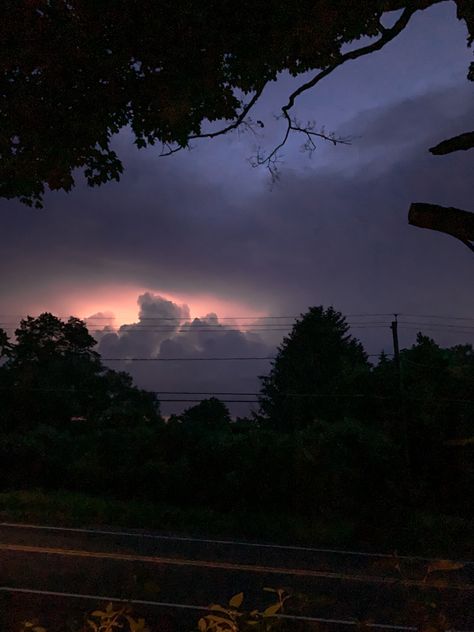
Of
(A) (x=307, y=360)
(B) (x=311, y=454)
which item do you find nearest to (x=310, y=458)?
(B) (x=311, y=454)

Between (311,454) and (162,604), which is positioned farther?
(311,454)

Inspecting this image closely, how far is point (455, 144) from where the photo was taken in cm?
498

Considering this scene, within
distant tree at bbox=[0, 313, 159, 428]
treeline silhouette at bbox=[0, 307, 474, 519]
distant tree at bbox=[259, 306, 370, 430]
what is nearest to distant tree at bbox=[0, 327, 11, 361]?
treeline silhouette at bbox=[0, 307, 474, 519]

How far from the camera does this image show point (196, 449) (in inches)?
1037

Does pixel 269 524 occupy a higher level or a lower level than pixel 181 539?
lower

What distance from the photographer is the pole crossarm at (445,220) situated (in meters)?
4.65

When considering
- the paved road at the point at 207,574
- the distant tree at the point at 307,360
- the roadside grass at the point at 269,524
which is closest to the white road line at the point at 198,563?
the paved road at the point at 207,574

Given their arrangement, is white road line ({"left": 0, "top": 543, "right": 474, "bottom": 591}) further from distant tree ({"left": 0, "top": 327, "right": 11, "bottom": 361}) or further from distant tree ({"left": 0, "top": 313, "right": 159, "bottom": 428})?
distant tree ({"left": 0, "top": 313, "right": 159, "bottom": 428})

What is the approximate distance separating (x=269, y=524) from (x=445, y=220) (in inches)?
682

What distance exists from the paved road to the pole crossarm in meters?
5.25

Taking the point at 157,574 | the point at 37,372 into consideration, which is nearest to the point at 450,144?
→ the point at 157,574

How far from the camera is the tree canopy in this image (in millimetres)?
6387

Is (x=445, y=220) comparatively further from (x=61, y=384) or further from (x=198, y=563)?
(x=61, y=384)

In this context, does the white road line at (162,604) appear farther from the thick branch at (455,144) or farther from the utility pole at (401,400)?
the utility pole at (401,400)
